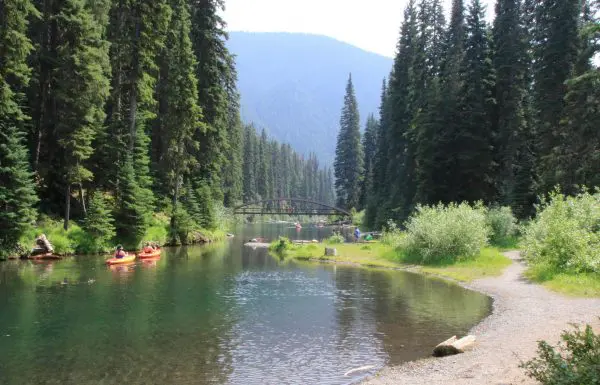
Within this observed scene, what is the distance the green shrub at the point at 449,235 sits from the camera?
29.3m

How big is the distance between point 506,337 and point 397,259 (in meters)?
18.6

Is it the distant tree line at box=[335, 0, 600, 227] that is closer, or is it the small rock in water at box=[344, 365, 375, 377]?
the small rock in water at box=[344, 365, 375, 377]

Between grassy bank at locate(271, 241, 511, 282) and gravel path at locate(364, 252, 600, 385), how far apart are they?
4.16m

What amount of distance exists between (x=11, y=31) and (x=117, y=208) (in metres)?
14.0

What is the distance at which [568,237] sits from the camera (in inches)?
861

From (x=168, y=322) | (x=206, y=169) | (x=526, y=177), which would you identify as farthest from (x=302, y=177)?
(x=168, y=322)

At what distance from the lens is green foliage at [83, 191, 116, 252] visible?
35.2 meters

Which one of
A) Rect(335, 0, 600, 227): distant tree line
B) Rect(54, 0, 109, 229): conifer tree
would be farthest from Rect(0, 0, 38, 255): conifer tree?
Rect(335, 0, 600, 227): distant tree line

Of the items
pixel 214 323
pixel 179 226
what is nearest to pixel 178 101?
pixel 179 226

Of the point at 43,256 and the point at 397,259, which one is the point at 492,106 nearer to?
the point at 397,259

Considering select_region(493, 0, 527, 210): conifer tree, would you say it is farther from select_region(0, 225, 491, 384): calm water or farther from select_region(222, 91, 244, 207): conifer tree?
select_region(222, 91, 244, 207): conifer tree

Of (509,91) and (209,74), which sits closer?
(509,91)

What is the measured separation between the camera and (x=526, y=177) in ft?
134

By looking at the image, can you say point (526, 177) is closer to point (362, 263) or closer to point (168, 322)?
point (362, 263)
